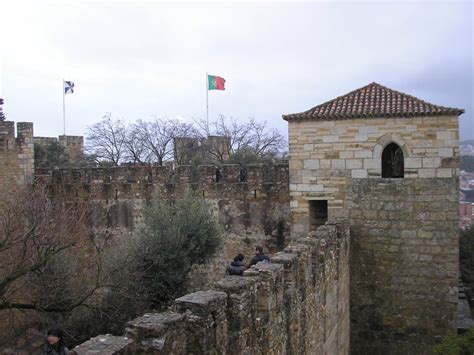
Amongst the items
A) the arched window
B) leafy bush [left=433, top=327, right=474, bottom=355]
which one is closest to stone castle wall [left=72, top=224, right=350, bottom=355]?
leafy bush [left=433, top=327, right=474, bottom=355]

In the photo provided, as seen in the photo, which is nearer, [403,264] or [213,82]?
[403,264]

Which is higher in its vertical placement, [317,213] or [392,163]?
[392,163]

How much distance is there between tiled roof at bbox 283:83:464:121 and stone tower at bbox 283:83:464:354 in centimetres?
2

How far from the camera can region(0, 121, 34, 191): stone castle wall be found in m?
15.8

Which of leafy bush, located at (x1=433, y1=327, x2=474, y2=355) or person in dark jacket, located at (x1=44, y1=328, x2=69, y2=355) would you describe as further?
leafy bush, located at (x1=433, y1=327, x2=474, y2=355)

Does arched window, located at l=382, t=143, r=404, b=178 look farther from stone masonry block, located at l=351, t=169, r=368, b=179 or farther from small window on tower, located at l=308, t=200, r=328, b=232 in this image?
small window on tower, located at l=308, t=200, r=328, b=232

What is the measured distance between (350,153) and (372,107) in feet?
3.84

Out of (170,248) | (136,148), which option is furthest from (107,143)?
(170,248)

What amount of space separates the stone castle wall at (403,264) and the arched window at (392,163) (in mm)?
1096

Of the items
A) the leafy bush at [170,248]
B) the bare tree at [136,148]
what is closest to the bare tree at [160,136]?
the bare tree at [136,148]

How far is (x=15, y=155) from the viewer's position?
Answer: 16.1 meters

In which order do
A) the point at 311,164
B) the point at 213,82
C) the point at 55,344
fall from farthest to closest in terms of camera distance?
the point at 213,82, the point at 311,164, the point at 55,344

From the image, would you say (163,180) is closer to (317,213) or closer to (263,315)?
(317,213)

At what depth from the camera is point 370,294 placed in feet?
38.3
